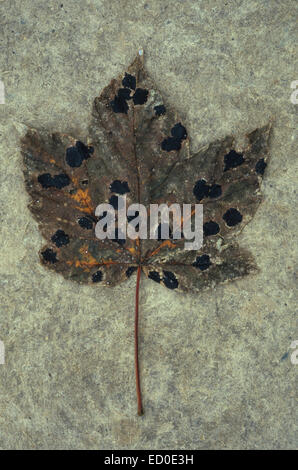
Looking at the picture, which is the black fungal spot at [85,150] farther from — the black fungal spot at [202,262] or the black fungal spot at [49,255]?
the black fungal spot at [202,262]

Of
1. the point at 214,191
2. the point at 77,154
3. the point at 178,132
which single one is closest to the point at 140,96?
the point at 178,132

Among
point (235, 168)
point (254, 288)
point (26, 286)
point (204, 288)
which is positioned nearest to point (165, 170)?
point (235, 168)

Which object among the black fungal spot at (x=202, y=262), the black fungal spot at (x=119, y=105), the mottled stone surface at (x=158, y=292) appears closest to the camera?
the black fungal spot at (x=119, y=105)

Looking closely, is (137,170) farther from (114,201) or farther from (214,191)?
(214,191)

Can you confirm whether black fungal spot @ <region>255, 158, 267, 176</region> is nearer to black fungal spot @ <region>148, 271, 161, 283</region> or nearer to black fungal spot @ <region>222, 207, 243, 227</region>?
black fungal spot @ <region>222, 207, 243, 227</region>

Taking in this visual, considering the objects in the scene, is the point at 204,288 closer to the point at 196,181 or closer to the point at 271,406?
the point at 196,181

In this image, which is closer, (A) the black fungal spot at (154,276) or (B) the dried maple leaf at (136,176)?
(B) the dried maple leaf at (136,176)

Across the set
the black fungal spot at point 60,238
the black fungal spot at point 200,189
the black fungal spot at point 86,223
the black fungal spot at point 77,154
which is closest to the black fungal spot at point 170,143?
the black fungal spot at point 200,189

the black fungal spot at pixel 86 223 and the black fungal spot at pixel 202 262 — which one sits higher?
the black fungal spot at pixel 86 223

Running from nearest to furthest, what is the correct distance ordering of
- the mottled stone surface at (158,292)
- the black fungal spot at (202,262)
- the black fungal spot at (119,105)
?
1. the black fungal spot at (119,105)
2. the black fungal spot at (202,262)
3. the mottled stone surface at (158,292)
